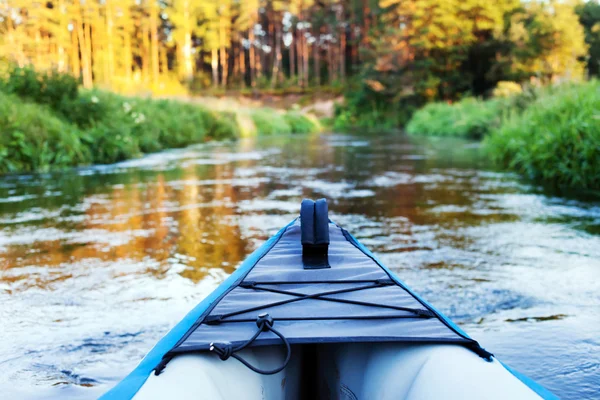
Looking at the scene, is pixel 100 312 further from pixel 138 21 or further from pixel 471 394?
pixel 138 21

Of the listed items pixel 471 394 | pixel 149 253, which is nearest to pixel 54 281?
pixel 149 253

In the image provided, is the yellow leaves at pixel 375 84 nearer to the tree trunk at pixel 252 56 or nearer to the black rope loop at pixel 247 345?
the tree trunk at pixel 252 56

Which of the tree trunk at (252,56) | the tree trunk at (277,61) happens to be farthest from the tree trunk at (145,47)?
the tree trunk at (277,61)

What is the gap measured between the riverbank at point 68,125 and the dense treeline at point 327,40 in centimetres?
81

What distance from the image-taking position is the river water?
2.40 metres

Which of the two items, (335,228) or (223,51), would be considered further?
(223,51)

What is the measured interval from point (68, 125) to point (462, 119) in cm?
1269

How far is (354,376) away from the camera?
1.54 meters

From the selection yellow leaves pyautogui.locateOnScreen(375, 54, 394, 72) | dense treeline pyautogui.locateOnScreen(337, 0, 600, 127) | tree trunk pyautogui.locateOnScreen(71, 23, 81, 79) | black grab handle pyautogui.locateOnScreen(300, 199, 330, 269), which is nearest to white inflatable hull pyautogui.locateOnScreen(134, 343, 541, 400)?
black grab handle pyautogui.locateOnScreen(300, 199, 330, 269)

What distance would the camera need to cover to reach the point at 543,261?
3.81m

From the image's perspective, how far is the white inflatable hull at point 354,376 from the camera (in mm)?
1209

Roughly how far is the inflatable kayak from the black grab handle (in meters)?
0.29

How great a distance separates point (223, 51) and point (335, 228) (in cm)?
4366

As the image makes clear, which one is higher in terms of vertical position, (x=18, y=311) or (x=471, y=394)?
(x=471, y=394)
